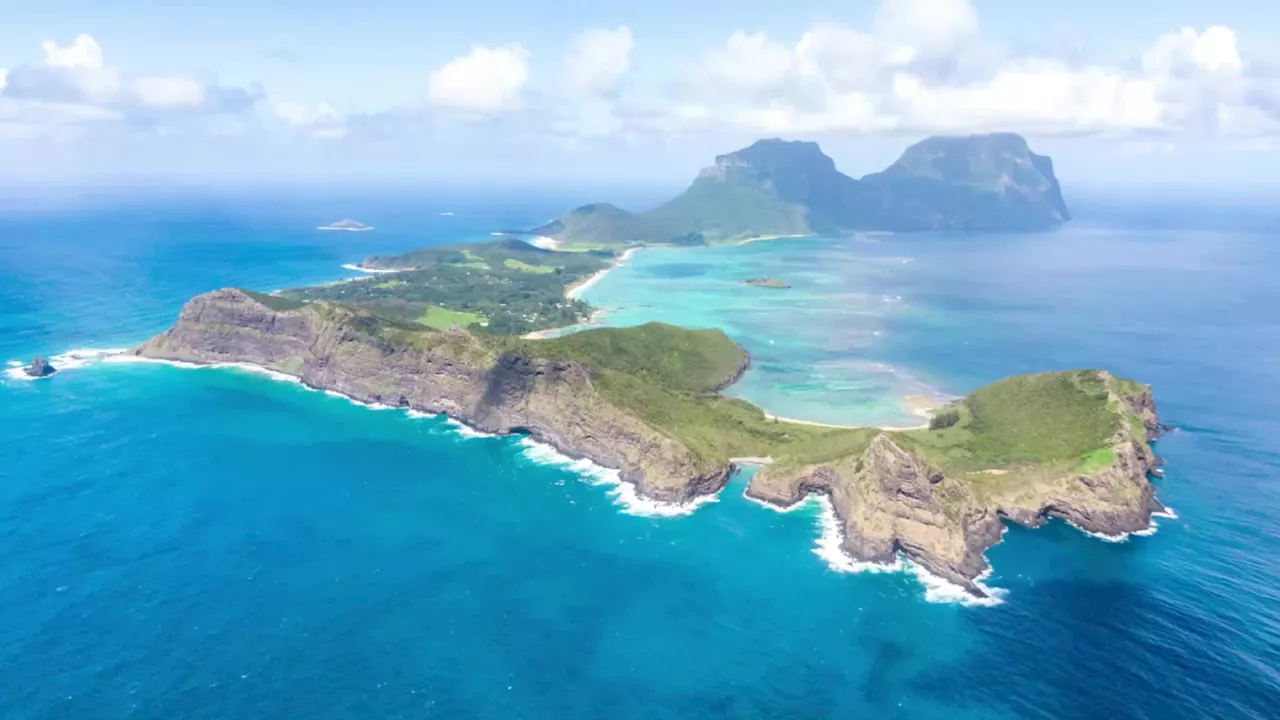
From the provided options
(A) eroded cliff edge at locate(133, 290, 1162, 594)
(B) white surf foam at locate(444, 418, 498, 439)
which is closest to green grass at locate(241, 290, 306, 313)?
(A) eroded cliff edge at locate(133, 290, 1162, 594)

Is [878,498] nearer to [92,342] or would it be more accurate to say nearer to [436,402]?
[436,402]

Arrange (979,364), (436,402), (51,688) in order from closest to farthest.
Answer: (51,688)
(436,402)
(979,364)

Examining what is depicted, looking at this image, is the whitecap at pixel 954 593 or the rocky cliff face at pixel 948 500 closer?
the whitecap at pixel 954 593

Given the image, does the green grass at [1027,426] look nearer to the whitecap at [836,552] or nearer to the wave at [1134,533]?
the wave at [1134,533]

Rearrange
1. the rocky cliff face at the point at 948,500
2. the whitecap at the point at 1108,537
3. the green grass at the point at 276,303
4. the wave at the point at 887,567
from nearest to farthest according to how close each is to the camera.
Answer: the wave at the point at 887,567 → the rocky cliff face at the point at 948,500 → the whitecap at the point at 1108,537 → the green grass at the point at 276,303

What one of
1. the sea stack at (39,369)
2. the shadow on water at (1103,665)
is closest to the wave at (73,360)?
the sea stack at (39,369)

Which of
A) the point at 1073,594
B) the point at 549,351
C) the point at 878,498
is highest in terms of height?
the point at 549,351

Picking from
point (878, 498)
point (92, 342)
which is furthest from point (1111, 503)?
point (92, 342)
